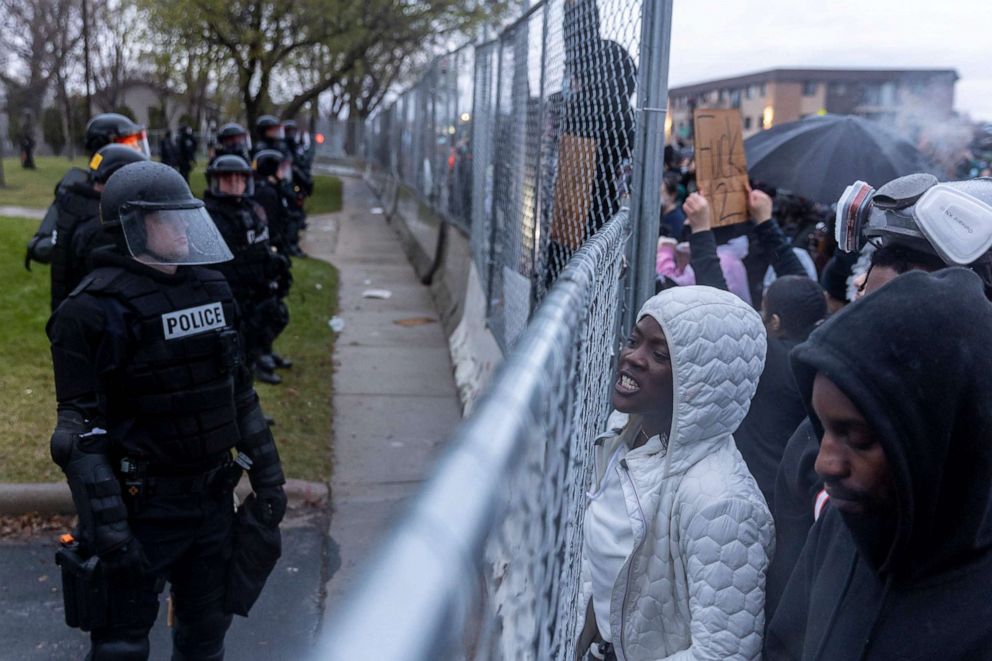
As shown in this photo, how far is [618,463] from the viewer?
89.3 inches

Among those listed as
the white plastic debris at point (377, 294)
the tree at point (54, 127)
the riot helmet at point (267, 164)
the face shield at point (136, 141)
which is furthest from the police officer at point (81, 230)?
the tree at point (54, 127)

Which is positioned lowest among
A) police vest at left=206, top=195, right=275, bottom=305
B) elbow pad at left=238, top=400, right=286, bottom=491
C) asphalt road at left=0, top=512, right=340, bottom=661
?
asphalt road at left=0, top=512, right=340, bottom=661

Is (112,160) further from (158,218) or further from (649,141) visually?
(649,141)

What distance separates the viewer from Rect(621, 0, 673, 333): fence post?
300 centimetres

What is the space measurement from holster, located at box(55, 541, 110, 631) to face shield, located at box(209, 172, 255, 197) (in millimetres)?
4098

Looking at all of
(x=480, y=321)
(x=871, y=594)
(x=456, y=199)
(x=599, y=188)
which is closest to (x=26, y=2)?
(x=456, y=199)

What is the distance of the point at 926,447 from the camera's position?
134cm

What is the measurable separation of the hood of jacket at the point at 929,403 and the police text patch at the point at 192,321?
8.18 ft

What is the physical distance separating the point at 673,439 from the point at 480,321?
5.89 meters

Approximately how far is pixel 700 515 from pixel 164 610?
345 centimetres

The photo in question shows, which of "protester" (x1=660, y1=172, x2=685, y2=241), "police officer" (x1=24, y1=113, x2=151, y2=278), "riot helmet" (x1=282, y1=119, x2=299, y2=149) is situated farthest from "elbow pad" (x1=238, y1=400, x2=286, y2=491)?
"riot helmet" (x1=282, y1=119, x2=299, y2=149)

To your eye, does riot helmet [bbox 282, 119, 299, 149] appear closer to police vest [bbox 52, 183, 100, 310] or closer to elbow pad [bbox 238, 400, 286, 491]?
police vest [bbox 52, 183, 100, 310]

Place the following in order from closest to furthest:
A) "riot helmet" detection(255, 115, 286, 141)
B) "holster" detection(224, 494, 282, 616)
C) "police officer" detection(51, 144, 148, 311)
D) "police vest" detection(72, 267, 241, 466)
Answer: "police vest" detection(72, 267, 241, 466) < "holster" detection(224, 494, 282, 616) < "police officer" detection(51, 144, 148, 311) < "riot helmet" detection(255, 115, 286, 141)

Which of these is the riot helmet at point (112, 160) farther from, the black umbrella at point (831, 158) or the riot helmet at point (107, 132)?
the black umbrella at point (831, 158)
